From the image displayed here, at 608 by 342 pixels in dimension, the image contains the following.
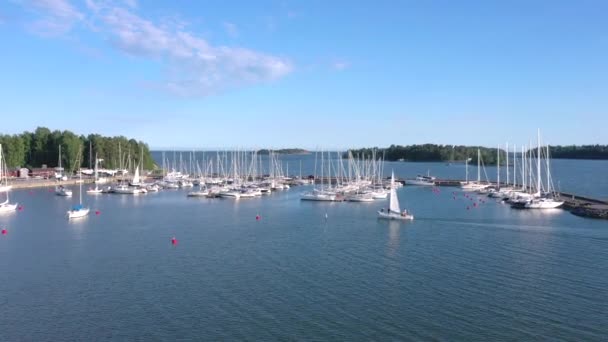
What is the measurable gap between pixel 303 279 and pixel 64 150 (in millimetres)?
98576

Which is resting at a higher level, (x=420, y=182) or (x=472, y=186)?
(x=420, y=182)

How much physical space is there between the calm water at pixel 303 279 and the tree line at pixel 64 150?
65.5 meters

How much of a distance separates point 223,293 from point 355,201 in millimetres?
46603

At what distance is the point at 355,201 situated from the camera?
71812 mm

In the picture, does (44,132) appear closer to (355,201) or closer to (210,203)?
(210,203)

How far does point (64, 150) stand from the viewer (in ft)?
375

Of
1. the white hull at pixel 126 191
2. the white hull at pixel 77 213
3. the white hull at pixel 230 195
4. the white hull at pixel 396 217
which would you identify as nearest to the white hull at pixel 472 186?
the white hull at pixel 230 195

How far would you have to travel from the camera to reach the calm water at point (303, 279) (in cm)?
2202

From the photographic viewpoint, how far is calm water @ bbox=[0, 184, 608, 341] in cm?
2202

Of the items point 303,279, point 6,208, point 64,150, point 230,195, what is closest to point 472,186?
point 230,195

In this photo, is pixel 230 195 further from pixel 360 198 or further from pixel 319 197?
pixel 360 198

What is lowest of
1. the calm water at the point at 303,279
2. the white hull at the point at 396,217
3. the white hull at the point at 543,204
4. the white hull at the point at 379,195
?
the calm water at the point at 303,279

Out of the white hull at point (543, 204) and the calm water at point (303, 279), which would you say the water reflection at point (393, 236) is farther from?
the white hull at point (543, 204)

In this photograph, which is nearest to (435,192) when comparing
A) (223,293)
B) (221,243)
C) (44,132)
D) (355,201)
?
(355,201)
